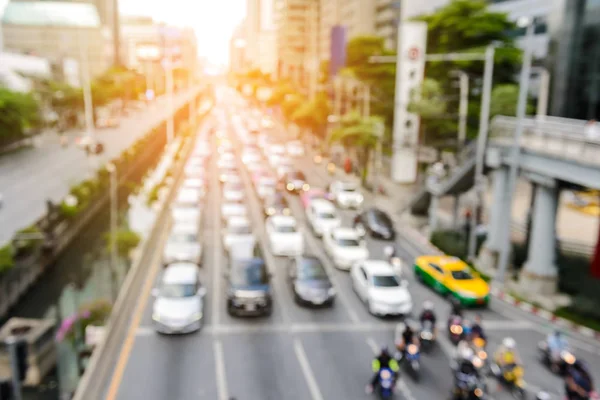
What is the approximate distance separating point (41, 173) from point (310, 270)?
40186mm

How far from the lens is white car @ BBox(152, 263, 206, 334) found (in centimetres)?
1906

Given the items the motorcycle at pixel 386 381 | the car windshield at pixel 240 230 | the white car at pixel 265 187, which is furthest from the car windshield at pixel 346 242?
the motorcycle at pixel 386 381

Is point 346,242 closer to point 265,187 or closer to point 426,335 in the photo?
point 426,335

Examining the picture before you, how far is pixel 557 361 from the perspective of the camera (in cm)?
1706

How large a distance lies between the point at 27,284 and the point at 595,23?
38988mm

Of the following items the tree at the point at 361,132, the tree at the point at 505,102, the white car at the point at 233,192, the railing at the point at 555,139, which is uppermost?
the tree at the point at 505,102

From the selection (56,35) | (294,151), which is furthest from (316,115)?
(56,35)

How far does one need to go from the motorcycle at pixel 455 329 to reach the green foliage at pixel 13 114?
52113mm

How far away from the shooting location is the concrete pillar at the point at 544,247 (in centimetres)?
2392

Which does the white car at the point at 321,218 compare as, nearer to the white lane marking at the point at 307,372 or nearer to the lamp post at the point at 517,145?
the lamp post at the point at 517,145

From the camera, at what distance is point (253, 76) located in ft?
542

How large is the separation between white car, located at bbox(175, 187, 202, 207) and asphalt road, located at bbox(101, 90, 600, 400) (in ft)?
35.2

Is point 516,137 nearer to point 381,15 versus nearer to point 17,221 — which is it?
point 17,221

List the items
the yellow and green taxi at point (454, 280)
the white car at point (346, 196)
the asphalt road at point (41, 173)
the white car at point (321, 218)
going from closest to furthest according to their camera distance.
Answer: the yellow and green taxi at point (454, 280) < the white car at point (321, 218) < the asphalt road at point (41, 173) < the white car at point (346, 196)
